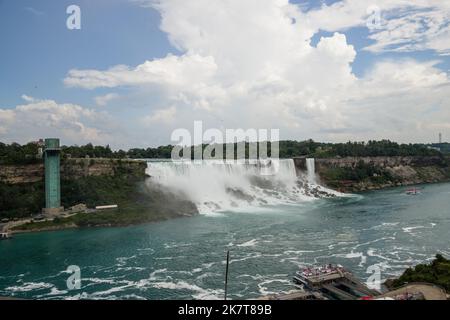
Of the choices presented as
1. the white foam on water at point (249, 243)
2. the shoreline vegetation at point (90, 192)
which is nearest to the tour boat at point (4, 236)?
the shoreline vegetation at point (90, 192)

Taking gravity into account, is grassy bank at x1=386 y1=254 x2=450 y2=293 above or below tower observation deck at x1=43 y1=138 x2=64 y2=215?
below

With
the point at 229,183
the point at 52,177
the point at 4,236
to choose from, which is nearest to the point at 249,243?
the point at 4,236

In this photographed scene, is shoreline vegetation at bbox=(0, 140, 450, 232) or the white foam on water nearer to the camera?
the white foam on water

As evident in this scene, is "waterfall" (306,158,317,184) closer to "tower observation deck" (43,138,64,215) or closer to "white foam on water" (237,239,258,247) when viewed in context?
"white foam on water" (237,239,258,247)

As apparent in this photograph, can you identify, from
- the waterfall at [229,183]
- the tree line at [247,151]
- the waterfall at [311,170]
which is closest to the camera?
the tree line at [247,151]

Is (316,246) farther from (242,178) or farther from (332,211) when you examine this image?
(242,178)

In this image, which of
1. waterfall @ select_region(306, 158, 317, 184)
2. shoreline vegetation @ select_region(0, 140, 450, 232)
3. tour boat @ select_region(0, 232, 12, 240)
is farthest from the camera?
waterfall @ select_region(306, 158, 317, 184)

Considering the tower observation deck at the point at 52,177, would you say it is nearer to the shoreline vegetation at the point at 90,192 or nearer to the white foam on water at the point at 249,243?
the shoreline vegetation at the point at 90,192

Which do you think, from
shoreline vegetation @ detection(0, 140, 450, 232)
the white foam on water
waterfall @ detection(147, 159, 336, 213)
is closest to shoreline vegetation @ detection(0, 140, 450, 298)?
shoreline vegetation @ detection(0, 140, 450, 232)
